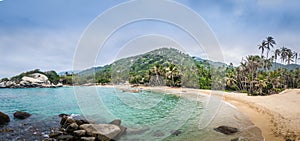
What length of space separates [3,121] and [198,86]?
41.4m

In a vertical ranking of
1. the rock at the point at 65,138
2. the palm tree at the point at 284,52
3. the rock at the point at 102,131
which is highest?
the palm tree at the point at 284,52

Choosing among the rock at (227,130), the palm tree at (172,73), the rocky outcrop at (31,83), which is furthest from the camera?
the rocky outcrop at (31,83)

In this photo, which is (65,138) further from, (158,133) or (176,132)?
(176,132)

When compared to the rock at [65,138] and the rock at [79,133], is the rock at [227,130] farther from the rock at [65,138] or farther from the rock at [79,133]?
the rock at [65,138]

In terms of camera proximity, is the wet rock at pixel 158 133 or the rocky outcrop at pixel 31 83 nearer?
the wet rock at pixel 158 133

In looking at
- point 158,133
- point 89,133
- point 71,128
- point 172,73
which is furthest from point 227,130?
point 172,73

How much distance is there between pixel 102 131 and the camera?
7.86 m

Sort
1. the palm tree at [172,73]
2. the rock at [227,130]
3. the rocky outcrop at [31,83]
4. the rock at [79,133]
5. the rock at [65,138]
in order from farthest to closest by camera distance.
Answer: the rocky outcrop at [31,83] < the palm tree at [172,73] < the rock at [227,130] < the rock at [79,133] < the rock at [65,138]

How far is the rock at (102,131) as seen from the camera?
7.59 meters

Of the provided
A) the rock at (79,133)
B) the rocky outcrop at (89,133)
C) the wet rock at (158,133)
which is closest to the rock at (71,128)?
the rocky outcrop at (89,133)

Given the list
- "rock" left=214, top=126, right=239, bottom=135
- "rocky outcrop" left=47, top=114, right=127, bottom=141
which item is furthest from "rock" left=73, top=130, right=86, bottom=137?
"rock" left=214, top=126, right=239, bottom=135

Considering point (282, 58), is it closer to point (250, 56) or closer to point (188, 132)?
point (250, 56)

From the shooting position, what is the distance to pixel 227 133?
8.48 meters

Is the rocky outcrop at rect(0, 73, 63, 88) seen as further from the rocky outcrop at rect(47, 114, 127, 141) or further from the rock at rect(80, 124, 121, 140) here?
the rock at rect(80, 124, 121, 140)
